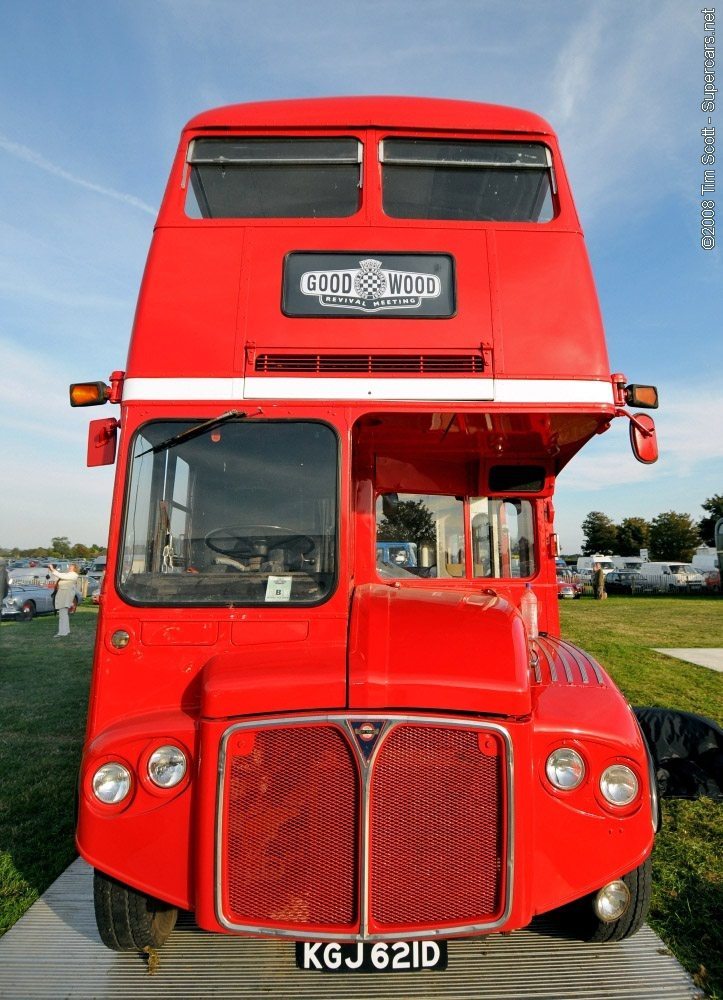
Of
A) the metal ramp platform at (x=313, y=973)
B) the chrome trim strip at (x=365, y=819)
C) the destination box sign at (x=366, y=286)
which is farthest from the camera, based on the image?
the destination box sign at (x=366, y=286)

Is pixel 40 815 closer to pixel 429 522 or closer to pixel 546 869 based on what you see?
pixel 429 522

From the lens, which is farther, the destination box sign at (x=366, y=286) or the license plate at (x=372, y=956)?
the destination box sign at (x=366, y=286)

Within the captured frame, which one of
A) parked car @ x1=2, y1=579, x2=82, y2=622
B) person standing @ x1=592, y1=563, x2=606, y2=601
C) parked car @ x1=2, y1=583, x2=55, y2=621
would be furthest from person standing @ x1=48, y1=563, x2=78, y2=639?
person standing @ x1=592, y1=563, x2=606, y2=601

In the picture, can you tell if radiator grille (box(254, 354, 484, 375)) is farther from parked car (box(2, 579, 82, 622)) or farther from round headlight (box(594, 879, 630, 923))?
parked car (box(2, 579, 82, 622))

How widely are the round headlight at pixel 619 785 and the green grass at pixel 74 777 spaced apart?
104cm

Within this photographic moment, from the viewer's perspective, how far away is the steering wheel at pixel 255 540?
10.9 ft

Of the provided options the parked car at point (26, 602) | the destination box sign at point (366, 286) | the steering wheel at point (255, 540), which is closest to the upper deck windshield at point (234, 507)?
the steering wheel at point (255, 540)

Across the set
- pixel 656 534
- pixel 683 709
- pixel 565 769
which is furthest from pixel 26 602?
pixel 656 534

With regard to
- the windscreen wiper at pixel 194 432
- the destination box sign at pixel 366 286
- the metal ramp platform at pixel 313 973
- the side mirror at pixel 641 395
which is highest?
the destination box sign at pixel 366 286

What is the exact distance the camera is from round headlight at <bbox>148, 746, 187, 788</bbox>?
8.76 ft

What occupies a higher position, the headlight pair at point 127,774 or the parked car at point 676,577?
the parked car at point 676,577

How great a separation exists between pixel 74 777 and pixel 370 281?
16.7 feet

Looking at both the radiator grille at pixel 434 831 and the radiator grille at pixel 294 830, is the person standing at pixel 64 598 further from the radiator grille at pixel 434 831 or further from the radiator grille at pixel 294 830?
the radiator grille at pixel 434 831

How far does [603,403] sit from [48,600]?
24.9 m
